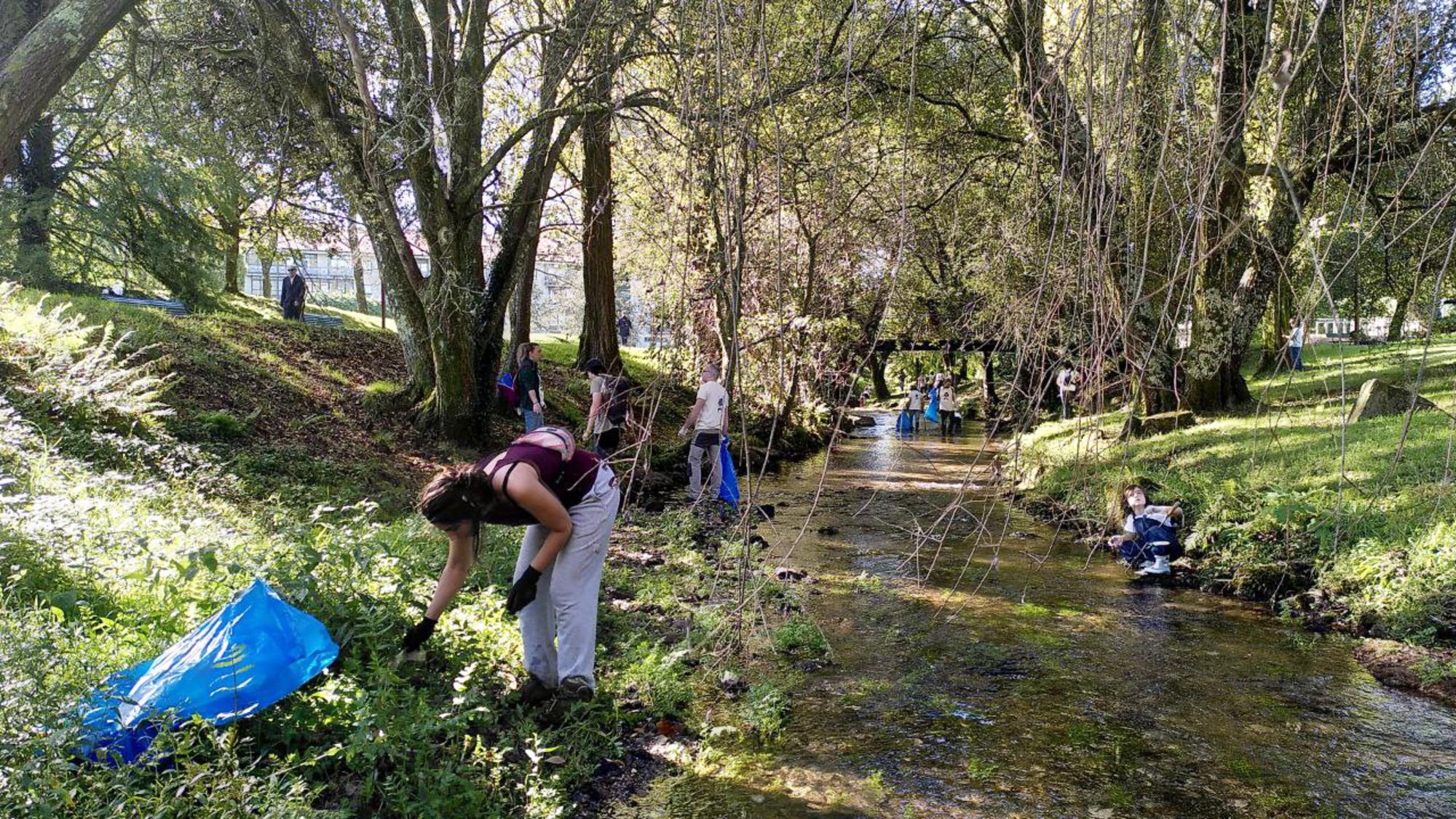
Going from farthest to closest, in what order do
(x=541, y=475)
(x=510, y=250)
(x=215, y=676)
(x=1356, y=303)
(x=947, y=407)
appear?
(x=947, y=407), (x=510, y=250), (x=541, y=475), (x=215, y=676), (x=1356, y=303)

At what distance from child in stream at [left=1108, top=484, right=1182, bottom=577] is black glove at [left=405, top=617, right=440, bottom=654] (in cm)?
648

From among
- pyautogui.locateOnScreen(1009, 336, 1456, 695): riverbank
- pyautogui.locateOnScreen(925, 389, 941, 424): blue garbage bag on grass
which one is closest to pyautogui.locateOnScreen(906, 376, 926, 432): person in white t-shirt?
pyautogui.locateOnScreen(925, 389, 941, 424): blue garbage bag on grass

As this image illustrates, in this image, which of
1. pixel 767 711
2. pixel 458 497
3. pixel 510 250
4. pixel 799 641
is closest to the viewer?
pixel 458 497

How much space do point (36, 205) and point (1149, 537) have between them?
17157 millimetres

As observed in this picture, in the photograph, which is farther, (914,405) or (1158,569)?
(914,405)

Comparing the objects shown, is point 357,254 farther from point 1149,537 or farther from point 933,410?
point 933,410

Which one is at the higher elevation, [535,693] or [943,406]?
[943,406]

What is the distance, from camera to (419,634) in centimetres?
450

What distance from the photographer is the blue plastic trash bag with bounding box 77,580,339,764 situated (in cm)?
327

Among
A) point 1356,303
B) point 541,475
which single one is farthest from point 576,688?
point 1356,303

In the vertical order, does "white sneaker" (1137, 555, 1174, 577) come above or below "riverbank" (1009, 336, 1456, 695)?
below

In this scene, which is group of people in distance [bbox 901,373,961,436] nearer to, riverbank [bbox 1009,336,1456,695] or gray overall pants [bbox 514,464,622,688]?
riverbank [bbox 1009,336,1456,695]

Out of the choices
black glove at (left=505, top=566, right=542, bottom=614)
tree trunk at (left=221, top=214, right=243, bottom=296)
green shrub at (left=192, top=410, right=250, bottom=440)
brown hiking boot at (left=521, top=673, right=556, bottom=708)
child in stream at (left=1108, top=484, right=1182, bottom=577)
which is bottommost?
brown hiking boot at (left=521, top=673, right=556, bottom=708)

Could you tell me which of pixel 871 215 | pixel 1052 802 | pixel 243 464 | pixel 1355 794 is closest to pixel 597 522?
pixel 871 215
